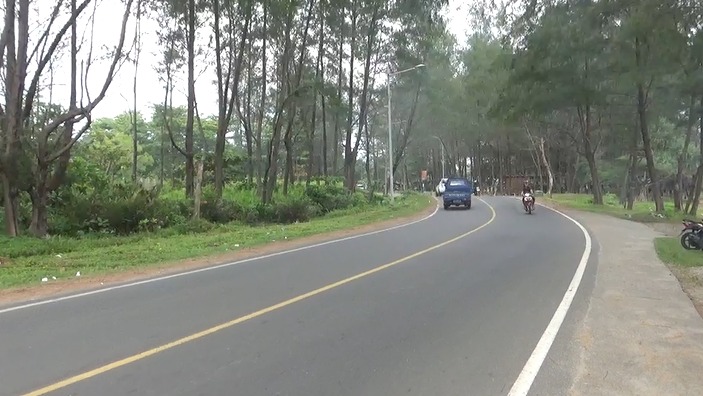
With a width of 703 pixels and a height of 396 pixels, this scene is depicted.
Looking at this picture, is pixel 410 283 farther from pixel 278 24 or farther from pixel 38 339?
pixel 278 24

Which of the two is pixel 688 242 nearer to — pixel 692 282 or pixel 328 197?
pixel 692 282

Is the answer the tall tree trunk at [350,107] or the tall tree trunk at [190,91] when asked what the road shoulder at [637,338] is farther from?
the tall tree trunk at [350,107]

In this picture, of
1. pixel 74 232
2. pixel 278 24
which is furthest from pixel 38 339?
pixel 278 24

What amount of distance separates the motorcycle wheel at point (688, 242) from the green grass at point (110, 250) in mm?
11524

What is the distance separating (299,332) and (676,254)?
11824 mm

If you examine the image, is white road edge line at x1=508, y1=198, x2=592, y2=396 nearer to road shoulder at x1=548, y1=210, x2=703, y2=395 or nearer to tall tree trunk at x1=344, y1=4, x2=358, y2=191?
road shoulder at x1=548, y1=210, x2=703, y2=395

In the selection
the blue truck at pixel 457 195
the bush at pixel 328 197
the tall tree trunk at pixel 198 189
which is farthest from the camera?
the blue truck at pixel 457 195

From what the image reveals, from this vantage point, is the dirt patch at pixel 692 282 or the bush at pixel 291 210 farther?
the bush at pixel 291 210

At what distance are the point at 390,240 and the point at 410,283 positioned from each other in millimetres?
8059

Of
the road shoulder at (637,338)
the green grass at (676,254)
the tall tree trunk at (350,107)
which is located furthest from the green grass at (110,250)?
the tall tree trunk at (350,107)

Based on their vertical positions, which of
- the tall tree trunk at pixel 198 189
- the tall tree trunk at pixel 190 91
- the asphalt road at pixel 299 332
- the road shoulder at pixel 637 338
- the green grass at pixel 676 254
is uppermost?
the tall tree trunk at pixel 190 91

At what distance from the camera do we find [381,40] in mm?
41375

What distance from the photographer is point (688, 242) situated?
16.8m

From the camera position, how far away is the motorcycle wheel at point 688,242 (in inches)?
655
